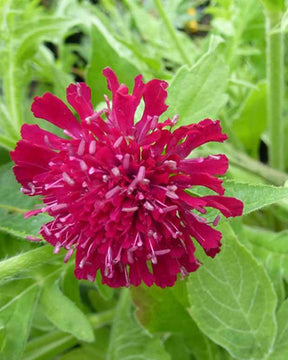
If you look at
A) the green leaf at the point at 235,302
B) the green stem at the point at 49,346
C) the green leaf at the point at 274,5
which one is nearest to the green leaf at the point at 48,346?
the green stem at the point at 49,346

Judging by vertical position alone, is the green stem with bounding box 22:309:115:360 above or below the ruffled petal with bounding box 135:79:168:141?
below

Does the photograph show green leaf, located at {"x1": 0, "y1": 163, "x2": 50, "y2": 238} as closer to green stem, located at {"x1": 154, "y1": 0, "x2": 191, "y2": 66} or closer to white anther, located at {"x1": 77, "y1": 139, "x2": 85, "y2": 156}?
white anther, located at {"x1": 77, "y1": 139, "x2": 85, "y2": 156}

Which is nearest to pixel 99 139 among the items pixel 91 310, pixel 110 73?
pixel 110 73

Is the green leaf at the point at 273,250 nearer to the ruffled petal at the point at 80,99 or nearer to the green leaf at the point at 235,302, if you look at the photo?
the green leaf at the point at 235,302

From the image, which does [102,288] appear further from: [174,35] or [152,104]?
[174,35]

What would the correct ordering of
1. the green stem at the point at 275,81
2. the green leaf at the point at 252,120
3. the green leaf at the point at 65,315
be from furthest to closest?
the green leaf at the point at 252,120
the green stem at the point at 275,81
the green leaf at the point at 65,315

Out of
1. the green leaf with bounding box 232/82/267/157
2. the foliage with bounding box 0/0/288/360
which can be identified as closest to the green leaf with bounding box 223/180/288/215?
the foliage with bounding box 0/0/288/360

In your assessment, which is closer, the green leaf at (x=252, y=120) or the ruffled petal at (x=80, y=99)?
the ruffled petal at (x=80, y=99)

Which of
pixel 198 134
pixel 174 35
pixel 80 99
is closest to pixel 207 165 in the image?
pixel 198 134
